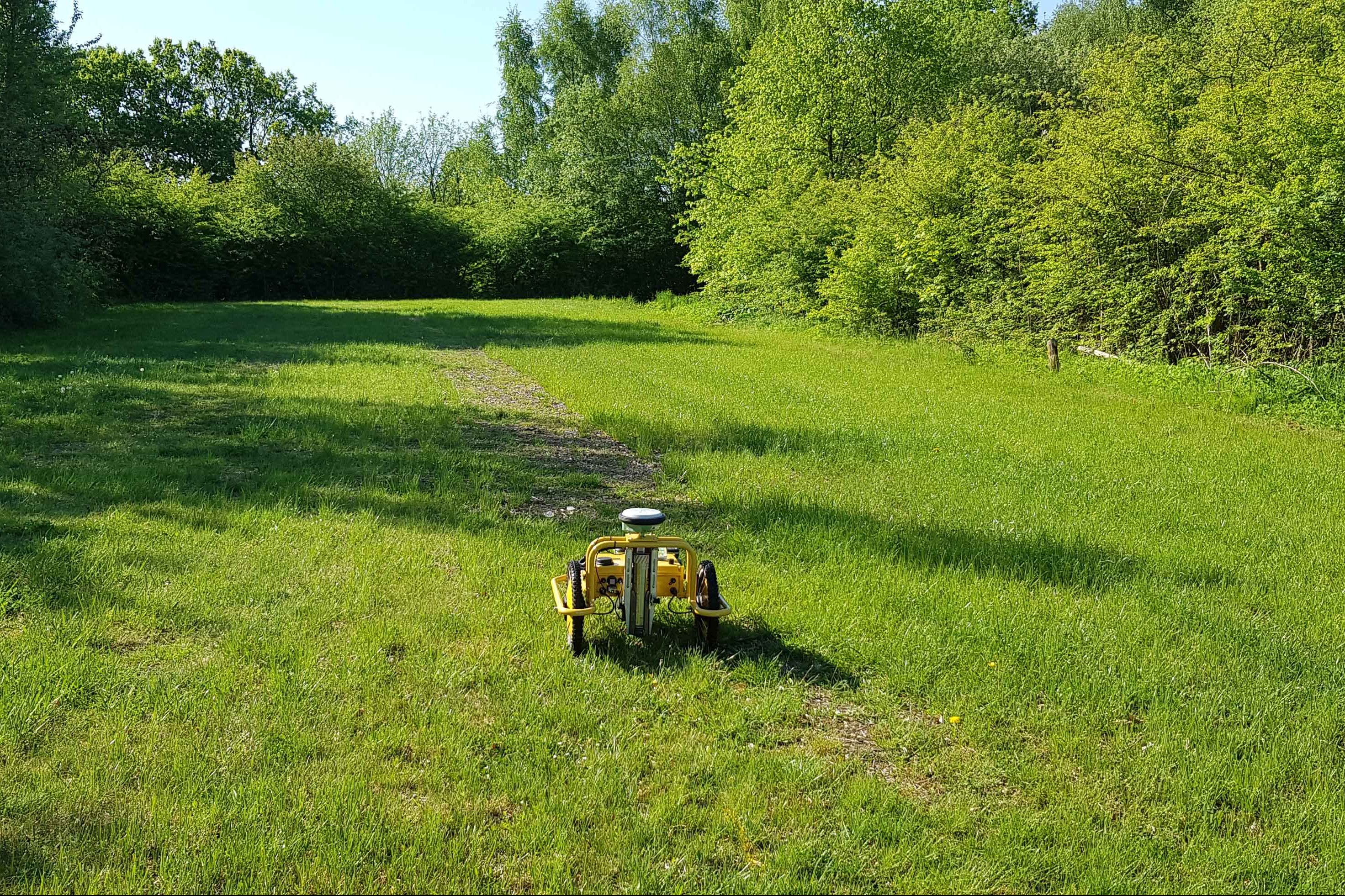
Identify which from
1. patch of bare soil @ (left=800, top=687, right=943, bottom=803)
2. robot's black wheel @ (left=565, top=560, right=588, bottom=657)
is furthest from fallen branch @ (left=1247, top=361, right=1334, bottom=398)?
robot's black wheel @ (left=565, top=560, right=588, bottom=657)

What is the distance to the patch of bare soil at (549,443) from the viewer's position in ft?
23.8

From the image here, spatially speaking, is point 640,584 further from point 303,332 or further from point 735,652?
point 303,332

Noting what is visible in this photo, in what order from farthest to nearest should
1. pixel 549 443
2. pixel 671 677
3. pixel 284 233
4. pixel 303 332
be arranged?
pixel 284 233
pixel 303 332
pixel 549 443
pixel 671 677

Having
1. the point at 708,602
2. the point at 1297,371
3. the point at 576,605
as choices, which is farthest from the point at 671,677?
the point at 1297,371

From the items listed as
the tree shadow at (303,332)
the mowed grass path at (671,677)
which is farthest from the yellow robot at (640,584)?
the tree shadow at (303,332)

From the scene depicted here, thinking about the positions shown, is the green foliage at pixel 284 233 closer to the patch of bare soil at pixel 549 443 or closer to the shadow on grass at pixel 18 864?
the patch of bare soil at pixel 549 443

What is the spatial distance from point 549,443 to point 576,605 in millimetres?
5291

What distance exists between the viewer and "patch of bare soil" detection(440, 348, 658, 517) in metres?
7.26

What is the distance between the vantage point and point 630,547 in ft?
13.6

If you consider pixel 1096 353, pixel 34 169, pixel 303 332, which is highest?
pixel 34 169

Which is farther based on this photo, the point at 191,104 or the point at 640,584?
the point at 191,104

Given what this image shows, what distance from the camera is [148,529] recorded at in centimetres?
555

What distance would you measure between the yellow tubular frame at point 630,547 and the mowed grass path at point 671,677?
0.24m

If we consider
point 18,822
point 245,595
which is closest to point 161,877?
point 18,822
